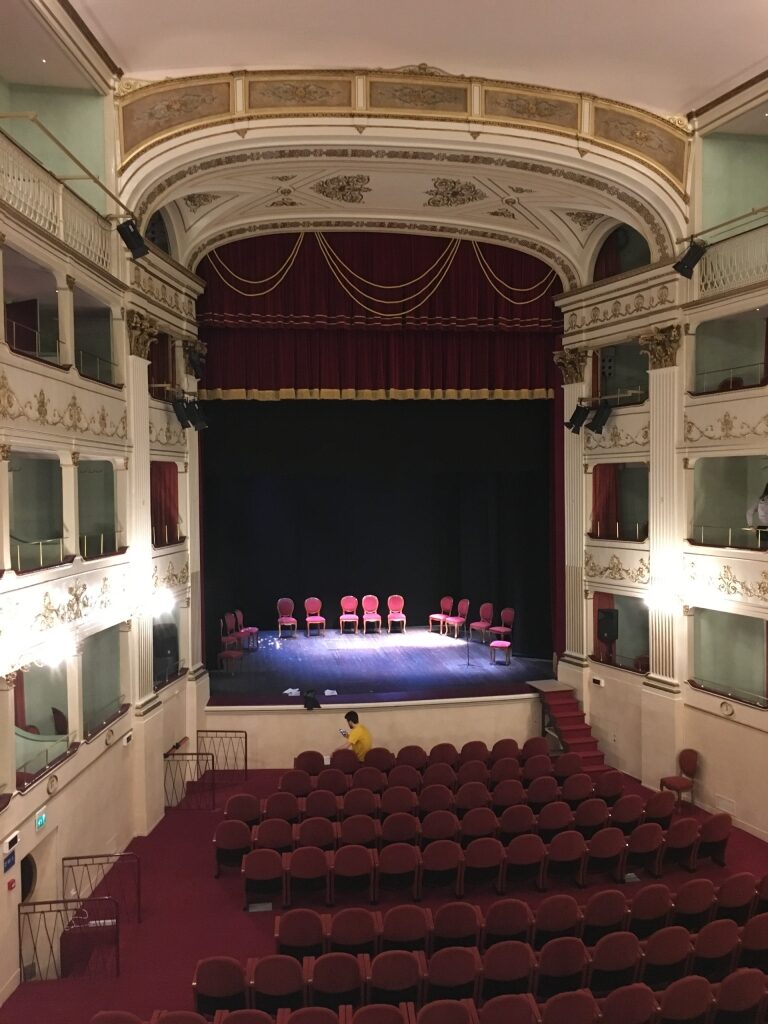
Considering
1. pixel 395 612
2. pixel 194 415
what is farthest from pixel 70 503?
pixel 395 612

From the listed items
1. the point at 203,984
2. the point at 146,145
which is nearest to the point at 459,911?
the point at 203,984

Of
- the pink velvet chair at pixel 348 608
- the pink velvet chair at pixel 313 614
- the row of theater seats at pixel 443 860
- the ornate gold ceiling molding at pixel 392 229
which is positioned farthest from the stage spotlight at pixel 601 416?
the pink velvet chair at pixel 313 614

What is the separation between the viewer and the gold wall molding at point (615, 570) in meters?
13.4

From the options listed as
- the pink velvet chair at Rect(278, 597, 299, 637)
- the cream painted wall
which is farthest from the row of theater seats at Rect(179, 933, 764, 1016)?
the pink velvet chair at Rect(278, 597, 299, 637)

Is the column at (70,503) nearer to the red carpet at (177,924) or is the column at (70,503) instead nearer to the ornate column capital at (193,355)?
the red carpet at (177,924)

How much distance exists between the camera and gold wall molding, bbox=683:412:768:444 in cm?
1121

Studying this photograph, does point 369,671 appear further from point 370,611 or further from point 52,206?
point 52,206

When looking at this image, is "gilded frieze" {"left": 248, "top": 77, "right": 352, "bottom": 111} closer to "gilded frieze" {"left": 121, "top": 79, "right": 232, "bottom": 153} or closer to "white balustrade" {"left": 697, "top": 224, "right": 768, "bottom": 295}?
"gilded frieze" {"left": 121, "top": 79, "right": 232, "bottom": 153}

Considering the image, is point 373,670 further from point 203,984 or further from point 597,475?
point 203,984

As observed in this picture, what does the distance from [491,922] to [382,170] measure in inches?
416

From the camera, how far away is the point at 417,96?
11.2m

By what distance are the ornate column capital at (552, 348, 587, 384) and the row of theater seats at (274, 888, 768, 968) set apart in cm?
948

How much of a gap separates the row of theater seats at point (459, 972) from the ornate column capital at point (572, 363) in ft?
33.3

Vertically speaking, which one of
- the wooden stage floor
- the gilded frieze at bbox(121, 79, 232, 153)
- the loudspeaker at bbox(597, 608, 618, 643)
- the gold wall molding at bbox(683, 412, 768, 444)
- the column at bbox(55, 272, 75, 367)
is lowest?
the wooden stage floor
